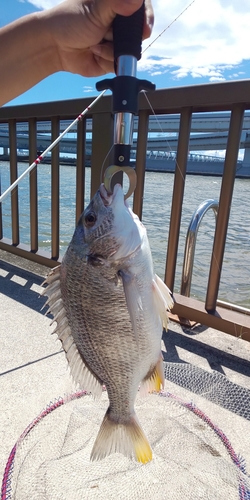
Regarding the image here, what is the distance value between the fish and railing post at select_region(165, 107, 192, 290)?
4.74 ft

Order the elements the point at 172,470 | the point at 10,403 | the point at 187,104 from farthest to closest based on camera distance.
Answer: the point at 187,104, the point at 10,403, the point at 172,470

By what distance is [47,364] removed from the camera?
2217 mm

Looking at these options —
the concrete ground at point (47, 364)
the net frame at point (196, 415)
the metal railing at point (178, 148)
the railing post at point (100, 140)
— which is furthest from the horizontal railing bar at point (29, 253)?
the net frame at point (196, 415)

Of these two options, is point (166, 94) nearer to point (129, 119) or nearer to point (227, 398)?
point (129, 119)

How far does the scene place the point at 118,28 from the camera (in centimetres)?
107

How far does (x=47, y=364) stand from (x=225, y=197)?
5.60 feet

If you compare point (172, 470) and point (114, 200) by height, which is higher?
point (114, 200)

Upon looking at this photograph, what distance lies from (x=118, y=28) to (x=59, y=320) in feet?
3.34

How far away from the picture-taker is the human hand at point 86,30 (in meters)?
1.16

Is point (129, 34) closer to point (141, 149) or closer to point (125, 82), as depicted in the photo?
point (125, 82)

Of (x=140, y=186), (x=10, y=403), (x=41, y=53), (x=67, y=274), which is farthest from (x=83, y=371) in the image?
(x=140, y=186)

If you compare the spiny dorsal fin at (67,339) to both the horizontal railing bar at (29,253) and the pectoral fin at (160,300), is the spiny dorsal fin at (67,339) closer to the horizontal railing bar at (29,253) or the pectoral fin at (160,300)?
the pectoral fin at (160,300)

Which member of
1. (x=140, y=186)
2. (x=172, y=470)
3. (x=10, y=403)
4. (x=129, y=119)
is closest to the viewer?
(x=129, y=119)

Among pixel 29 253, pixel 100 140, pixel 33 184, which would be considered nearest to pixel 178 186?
pixel 100 140
